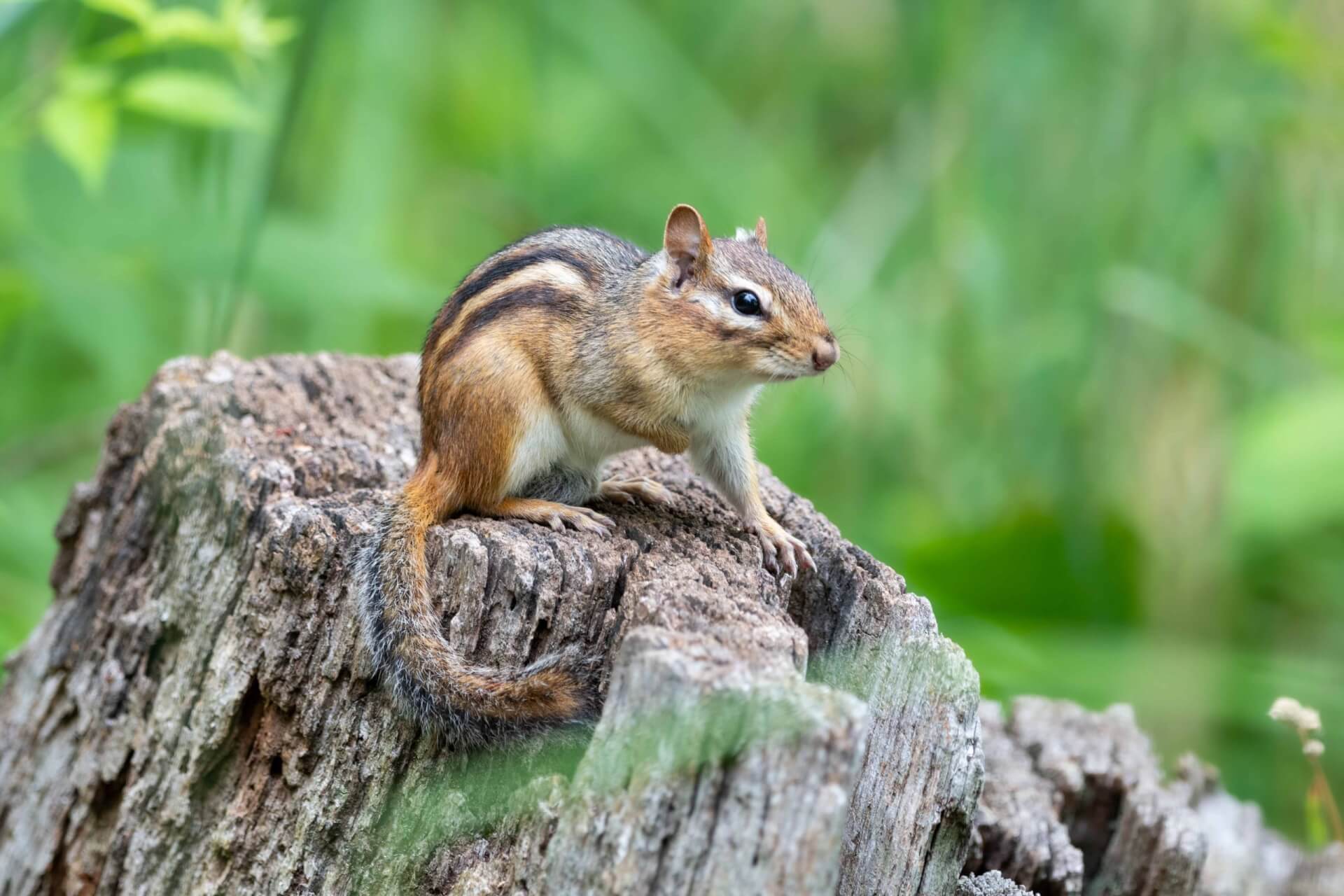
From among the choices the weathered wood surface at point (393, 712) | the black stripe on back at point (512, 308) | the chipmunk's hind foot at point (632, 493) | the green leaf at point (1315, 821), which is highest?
the black stripe on back at point (512, 308)

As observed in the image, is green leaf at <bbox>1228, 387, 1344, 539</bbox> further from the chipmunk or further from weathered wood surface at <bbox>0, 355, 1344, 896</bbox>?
the chipmunk

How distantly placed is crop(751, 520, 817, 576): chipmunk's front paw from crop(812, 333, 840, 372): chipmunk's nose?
1.27 ft

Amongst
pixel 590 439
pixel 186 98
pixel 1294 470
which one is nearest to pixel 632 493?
pixel 590 439

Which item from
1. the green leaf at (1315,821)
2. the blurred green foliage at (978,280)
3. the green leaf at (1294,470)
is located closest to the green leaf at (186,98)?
the blurred green foliage at (978,280)

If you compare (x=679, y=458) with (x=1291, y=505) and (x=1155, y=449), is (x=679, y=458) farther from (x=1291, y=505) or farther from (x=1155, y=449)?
(x=1291, y=505)

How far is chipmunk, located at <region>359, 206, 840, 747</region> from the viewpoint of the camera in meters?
2.66

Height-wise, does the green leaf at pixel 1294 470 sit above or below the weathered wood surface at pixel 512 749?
above

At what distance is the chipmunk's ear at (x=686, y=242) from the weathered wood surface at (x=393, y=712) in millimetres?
494

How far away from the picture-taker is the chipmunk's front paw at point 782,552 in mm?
2543

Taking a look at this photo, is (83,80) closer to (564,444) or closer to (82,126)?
(82,126)

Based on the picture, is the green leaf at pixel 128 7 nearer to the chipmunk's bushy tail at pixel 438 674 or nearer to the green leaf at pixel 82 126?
the green leaf at pixel 82 126

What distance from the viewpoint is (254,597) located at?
245cm

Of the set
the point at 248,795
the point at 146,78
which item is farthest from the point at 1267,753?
the point at 146,78

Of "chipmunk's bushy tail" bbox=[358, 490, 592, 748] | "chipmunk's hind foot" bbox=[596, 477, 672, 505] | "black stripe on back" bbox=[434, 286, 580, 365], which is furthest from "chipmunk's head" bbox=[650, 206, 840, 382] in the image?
"chipmunk's bushy tail" bbox=[358, 490, 592, 748]
